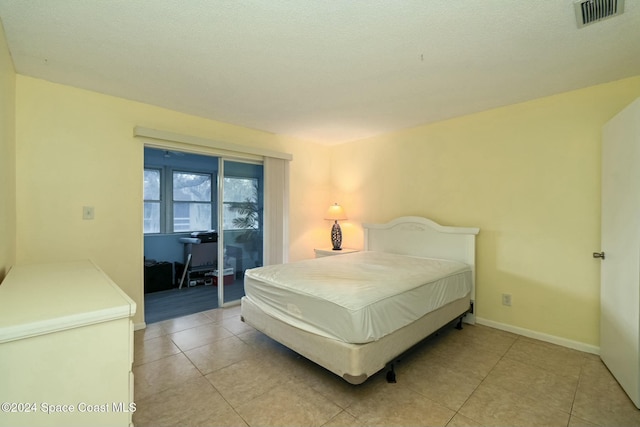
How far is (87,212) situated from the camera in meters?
2.71

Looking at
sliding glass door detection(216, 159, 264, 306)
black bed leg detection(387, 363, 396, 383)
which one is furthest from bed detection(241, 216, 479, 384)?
sliding glass door detection(216, 159, 264, 306)

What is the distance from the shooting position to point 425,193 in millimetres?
3637

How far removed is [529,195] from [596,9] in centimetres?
167

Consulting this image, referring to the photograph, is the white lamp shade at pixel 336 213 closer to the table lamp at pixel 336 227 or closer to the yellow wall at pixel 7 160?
the table lamp at pixel 336 227

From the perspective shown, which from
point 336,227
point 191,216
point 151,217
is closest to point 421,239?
point 336,227

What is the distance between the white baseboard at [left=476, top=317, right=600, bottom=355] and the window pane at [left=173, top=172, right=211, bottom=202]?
5149 millimetres

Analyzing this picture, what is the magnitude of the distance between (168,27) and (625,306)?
3500 mm

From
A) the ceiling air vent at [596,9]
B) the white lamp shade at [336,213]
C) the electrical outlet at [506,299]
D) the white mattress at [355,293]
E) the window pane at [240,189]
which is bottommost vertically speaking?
the electrical outlet at [506,299]

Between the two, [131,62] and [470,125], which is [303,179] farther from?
[131,62]

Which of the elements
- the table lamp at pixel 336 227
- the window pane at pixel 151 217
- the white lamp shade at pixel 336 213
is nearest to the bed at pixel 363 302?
the table lamp at pixel 336 227

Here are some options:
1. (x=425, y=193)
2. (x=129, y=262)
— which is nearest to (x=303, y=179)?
(x=425, y=193)

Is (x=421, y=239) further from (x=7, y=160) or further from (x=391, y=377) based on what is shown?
(x=7, y=160)

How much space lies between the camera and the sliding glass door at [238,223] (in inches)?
148

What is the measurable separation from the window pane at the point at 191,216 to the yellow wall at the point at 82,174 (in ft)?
8.63
